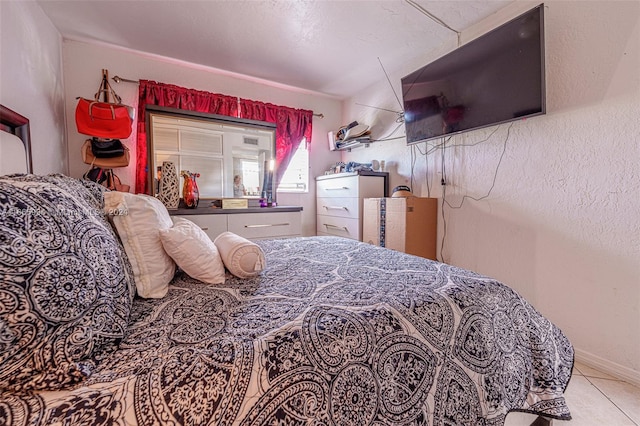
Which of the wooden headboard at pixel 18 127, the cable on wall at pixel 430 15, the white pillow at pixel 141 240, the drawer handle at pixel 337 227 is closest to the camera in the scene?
the white pillow at pixel 141 240

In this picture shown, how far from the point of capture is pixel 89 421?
452 millimetres

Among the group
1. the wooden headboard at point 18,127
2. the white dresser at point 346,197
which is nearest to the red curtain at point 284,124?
the white dresser at point 346,197

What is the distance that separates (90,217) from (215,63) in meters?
2.59

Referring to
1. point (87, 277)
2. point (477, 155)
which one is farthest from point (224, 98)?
point (87, 277)

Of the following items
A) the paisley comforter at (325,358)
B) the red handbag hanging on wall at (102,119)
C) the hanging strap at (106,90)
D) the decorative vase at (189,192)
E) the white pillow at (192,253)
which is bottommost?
the paisley comforter at (325,358)

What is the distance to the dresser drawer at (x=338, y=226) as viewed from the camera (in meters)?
2.88

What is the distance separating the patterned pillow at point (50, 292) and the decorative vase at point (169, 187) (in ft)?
6.74

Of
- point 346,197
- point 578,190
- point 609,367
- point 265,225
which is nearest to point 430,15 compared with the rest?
point 578,190

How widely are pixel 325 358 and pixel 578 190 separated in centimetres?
191

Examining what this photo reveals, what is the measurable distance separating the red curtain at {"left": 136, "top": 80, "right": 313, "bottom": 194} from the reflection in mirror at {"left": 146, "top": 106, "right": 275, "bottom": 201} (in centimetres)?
7

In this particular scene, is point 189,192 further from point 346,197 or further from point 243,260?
point 243,260

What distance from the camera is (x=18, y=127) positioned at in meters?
1.52

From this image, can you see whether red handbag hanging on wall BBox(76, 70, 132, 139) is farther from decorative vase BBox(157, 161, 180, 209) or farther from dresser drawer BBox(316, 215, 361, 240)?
dresser drawer BBox(316, 215, 361, 240)

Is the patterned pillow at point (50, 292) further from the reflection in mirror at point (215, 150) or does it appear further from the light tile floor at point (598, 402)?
the reflection in mirror at point (215, 150)
